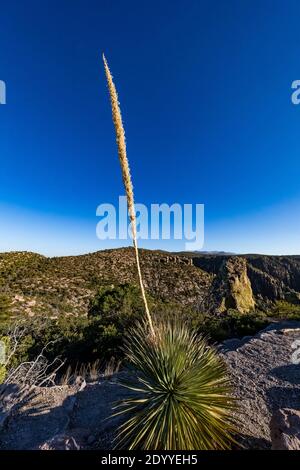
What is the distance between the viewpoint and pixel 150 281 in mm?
32500

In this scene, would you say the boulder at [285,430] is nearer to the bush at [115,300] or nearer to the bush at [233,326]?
the bush at [233,326]

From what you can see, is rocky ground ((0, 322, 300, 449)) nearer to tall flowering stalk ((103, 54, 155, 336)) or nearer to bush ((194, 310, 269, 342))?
tall flowering stalk ((103, 54, 155, 336))

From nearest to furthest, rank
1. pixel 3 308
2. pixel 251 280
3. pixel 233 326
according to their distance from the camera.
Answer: pixel 233 326 < pixel 3 308 < pixel 251 280

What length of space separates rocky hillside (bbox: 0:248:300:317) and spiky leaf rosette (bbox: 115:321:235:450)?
1407 centimetres

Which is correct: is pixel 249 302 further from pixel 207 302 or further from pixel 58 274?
pixel 58 274

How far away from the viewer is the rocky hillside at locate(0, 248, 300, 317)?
944 inches

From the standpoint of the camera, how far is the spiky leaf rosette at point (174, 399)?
2930 mm

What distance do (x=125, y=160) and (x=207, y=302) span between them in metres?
21.1

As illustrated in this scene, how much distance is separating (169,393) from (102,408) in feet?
7.35

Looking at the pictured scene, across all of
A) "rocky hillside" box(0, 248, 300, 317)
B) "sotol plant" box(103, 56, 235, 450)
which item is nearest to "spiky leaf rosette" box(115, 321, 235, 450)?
"sotol plant" box(103, 56, 235, 450)

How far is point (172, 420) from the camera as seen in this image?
2965 mm

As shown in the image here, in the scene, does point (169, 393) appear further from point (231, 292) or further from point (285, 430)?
point (231, 292)

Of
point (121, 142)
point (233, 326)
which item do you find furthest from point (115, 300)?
point (121, 142)
